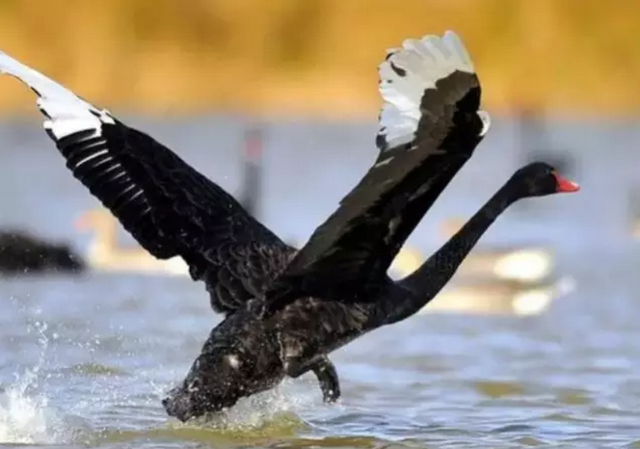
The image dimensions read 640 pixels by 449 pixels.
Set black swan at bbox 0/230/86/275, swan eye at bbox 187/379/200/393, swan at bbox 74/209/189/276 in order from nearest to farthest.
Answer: swan eye at bbox 187/379/200/393 < black swan at bbox 0/230/86/275 < swan at bbox 74/209/189/276

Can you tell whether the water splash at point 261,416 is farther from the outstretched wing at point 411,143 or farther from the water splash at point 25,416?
the outstretched wing at point 411,143

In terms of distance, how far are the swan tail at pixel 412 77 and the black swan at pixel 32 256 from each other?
9893 millimetres

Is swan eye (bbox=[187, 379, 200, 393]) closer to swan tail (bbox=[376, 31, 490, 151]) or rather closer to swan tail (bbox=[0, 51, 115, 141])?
→ swan tail (bbox=[0, 51, 115, 141])

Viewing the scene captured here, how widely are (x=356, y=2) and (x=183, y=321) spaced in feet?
171

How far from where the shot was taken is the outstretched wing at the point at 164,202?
29.3ft

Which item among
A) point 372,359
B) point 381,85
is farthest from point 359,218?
point 372,359

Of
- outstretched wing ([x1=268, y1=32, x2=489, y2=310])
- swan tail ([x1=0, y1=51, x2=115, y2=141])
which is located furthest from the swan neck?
swan tail ([x1=0, y1=51, x2=115, y2=141])

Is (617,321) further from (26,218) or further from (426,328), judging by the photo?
(26,218)

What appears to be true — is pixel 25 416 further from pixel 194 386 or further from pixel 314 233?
pixel 314 233

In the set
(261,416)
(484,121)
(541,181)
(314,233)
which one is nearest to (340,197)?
(261,416)

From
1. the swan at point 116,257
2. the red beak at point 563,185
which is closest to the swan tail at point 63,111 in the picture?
the red beak at point 563,185

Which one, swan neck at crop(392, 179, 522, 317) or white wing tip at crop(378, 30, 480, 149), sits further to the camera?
swan neck at crop(392, 179, 522, 317)

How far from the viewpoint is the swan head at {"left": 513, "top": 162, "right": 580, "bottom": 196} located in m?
9.23

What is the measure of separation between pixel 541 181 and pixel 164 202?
176 centimetres
